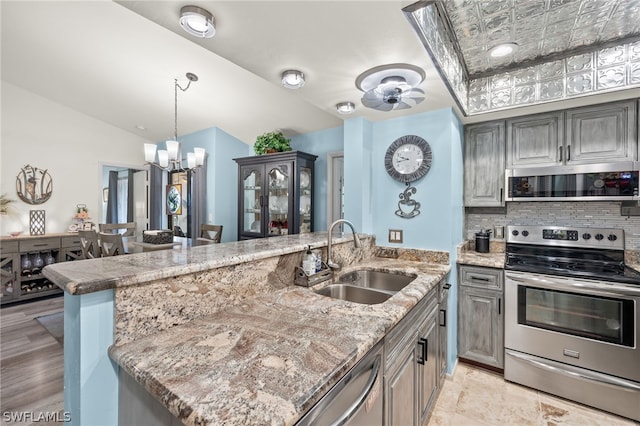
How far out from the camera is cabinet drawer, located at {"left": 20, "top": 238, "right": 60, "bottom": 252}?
387 cm

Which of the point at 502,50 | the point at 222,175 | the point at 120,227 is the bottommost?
the point at 120,227

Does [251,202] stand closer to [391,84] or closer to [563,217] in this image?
[391,84]

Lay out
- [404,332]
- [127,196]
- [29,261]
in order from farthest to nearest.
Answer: [127,196] < [29,261] < [404,332]

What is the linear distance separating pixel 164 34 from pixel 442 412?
3.85m

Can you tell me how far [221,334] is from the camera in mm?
972

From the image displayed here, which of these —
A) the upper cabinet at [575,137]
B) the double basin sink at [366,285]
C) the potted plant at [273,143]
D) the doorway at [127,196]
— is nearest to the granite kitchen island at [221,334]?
the double basin sink at [366,285]

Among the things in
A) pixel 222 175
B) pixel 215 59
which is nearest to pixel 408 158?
pixel 215 59

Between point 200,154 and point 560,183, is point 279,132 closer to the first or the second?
point 200,154

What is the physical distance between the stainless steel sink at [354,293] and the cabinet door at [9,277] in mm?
4663

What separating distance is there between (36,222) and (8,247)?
622 millimetres

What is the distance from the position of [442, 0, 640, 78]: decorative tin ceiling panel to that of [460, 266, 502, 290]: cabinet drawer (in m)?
1.64

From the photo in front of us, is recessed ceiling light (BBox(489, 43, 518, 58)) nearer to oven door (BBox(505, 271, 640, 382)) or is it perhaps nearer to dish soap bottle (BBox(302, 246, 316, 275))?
oven door (BBox(505, 271, 640, 382))

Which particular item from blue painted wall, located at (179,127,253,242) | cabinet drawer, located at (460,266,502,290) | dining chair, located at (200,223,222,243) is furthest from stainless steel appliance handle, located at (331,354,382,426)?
blue painted wall, located at (179,127,253,242)

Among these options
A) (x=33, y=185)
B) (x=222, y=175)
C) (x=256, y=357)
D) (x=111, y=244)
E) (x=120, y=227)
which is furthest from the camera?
(x=222, y=175)
